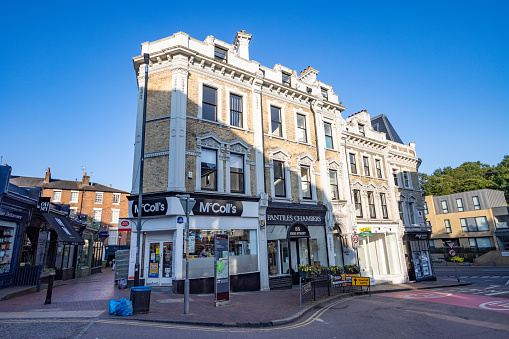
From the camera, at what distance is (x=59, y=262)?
20.8 metres

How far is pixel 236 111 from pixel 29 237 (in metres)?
13.9

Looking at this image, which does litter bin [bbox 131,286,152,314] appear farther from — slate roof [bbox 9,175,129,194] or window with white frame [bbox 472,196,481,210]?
window with white frame [bbox 472,196,481,210]

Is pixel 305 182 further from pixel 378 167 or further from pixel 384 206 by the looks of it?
pixel 378 167

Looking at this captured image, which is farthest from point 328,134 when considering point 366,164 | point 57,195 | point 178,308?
point 57,195

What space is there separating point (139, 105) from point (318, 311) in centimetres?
1336

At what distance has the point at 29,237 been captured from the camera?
1639cm

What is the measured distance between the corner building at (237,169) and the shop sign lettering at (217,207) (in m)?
0.05

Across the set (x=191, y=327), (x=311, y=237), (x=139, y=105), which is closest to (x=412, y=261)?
(x=311, y=237)

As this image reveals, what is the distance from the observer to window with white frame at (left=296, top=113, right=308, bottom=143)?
20.9m

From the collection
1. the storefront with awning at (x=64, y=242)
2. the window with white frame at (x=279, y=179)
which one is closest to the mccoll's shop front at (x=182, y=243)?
the window with white frame at (x=279, y=179)

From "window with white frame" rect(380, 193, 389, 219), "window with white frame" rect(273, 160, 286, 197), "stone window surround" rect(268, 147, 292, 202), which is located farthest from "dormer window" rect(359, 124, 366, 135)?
"window with white frame" rect(273, 160, 286, 197)

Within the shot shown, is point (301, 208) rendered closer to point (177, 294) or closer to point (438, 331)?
point (177, 294)

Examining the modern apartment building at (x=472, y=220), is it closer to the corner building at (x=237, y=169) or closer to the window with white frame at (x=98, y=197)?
the corner building at (x=237, y=169)

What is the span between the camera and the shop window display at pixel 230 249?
45.9ft
